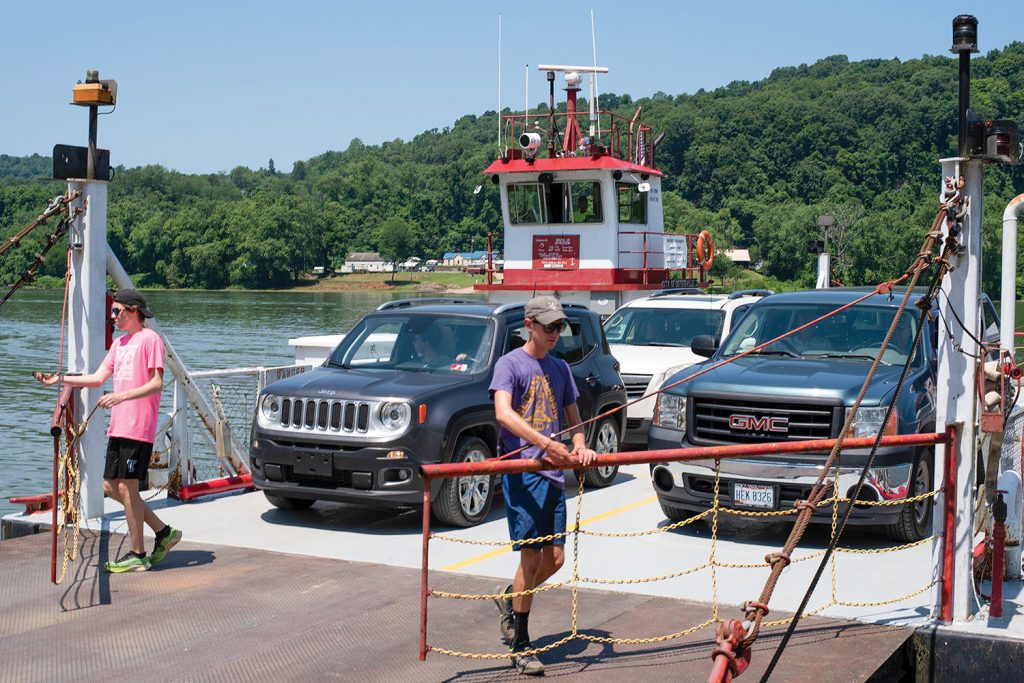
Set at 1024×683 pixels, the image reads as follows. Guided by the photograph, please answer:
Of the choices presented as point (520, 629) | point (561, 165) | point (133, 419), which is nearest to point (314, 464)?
point (133, 419)

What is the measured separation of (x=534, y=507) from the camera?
6000 millimetres

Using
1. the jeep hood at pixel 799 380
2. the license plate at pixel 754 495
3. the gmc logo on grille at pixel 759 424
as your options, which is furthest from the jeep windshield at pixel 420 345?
the license plate at pixel 754 495

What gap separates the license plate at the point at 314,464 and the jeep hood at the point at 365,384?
48 centimetres

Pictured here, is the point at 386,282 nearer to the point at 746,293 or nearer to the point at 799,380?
the point at 746,293

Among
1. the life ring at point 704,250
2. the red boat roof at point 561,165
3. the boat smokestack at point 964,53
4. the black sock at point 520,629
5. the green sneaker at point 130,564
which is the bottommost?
the green sneaker at point 130,564

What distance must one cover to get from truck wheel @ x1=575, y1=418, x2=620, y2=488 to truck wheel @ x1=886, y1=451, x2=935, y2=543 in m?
3.25

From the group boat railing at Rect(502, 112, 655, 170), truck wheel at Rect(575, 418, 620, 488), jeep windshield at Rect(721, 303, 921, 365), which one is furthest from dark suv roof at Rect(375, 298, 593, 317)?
boat railing at Rect(502, 112, 655, 170)

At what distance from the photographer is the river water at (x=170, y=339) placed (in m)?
24.7

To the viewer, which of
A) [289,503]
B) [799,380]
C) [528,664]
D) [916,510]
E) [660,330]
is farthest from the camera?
[660,330]

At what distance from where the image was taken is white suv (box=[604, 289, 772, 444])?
568 inches

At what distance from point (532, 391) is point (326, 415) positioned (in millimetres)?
3971

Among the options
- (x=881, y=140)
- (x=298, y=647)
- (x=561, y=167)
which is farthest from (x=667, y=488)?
(x=881, y=140)

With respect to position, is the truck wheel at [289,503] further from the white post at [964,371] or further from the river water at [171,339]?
the river water at [171,339]

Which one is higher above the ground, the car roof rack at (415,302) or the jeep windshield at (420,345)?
the car roof rack at (415,302)
